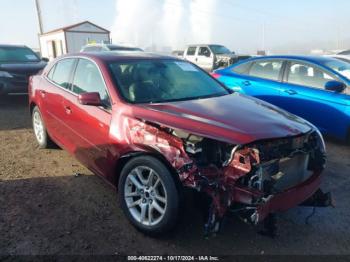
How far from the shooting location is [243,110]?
3453 millimetres

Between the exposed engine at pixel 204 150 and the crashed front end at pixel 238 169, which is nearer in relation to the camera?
the crashed front end at pixel 238 169

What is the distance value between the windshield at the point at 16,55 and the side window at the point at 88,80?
695cm

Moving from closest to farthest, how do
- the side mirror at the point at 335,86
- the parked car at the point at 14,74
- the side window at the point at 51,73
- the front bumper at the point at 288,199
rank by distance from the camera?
the front bumper at the point at 288,199 < the side window at the point at 51,73 < the side mirror at the point at 335,86 < the parked car at the point at 14,74

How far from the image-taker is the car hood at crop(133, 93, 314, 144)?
113 inches

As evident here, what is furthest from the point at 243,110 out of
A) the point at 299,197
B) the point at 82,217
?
the point at 82,217

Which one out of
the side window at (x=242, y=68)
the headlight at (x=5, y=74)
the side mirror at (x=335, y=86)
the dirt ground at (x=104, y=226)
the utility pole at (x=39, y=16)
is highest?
the utility pole at (x=39, y=16)

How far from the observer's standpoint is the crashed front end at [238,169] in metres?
2.72

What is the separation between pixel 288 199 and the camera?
293 cm

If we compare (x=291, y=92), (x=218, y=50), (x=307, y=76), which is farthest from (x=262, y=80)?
(x=218, y=50)

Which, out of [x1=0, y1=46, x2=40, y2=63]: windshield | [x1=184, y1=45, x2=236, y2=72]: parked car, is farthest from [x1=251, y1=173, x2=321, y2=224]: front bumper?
[x1=184, y1=45, x2=236, y2=72]: parked car

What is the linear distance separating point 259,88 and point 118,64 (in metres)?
3.19

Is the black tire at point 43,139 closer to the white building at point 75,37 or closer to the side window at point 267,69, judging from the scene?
the side window at point 267,69

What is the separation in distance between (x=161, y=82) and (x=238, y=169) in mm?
1661

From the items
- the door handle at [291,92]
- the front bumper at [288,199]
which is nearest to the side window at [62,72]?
the front bumper at [288,199]
